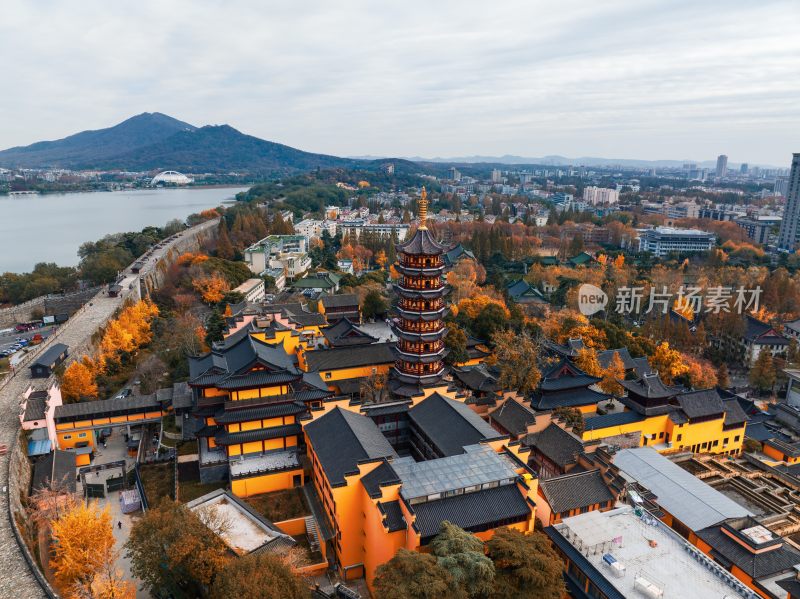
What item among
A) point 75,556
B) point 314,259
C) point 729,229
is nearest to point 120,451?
point 75,556

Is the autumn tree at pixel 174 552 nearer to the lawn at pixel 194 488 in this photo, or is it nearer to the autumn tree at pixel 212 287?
the lawn at pixel 194 488

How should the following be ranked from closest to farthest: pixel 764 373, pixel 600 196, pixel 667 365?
1. pixel 667 365
2. pixel 764 373
3. pixel 600 196

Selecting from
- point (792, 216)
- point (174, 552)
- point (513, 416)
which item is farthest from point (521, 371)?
point (792, 216)

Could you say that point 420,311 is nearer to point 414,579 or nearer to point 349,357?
point 349,357

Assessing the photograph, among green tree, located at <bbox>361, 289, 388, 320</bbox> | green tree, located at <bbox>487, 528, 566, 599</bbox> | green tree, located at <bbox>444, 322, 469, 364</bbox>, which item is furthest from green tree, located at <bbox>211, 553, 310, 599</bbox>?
green tree, located at <bbox>361, 289, 388, 320</bbox>

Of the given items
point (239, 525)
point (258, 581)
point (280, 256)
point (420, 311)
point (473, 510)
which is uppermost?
point (420, 311)

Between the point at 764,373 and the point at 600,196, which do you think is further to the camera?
the point at 600,196

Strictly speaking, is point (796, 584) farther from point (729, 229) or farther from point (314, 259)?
point (729, 229)
